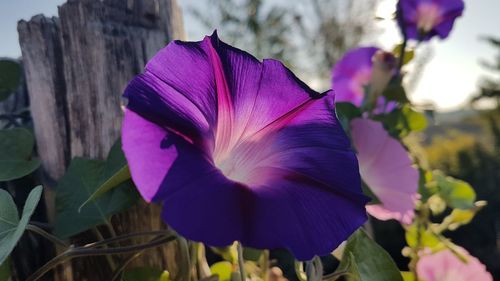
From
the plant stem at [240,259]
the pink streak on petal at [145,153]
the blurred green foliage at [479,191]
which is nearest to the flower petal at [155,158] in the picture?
the pink streak on petal at [145,153]

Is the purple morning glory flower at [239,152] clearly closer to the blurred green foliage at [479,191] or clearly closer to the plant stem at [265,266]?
the plant stem at [265,266]

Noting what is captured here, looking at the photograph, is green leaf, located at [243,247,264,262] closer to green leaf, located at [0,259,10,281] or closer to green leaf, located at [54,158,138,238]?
green leaf, located at [54,158,138,238]

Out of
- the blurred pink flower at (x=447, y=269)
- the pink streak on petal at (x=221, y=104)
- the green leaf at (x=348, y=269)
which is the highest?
the pink streak on petal at (x=221, y=104)

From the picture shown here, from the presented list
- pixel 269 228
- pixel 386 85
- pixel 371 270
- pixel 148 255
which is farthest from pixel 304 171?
pixel 386 85

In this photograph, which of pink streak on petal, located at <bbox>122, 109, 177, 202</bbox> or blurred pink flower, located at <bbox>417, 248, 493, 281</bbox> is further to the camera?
blurred pink flower, located at <bbox>417, 248, 493, 281</bbox>

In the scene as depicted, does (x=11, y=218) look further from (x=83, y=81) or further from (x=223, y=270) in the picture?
(x=223, y=270)

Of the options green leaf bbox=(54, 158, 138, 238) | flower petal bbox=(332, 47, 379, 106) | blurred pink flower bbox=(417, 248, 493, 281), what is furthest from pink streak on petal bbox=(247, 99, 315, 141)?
flower petal bbox=(332, 47, 379, 106)
